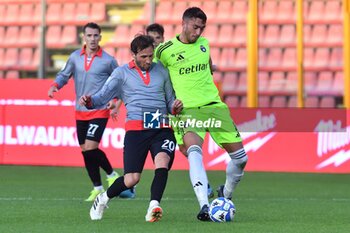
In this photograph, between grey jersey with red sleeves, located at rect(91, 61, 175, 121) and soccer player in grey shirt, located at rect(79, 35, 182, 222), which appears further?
grey jersey with red sleeves, located at rect(91, 61, 175, 121)

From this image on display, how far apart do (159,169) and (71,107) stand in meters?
8.66

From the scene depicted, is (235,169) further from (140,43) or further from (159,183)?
(140,43)

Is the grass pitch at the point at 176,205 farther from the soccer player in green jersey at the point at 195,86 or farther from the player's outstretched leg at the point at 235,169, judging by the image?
the soccer player in green jersey at the point at 195,86

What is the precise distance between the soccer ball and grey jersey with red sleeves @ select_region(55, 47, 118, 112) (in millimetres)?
3421

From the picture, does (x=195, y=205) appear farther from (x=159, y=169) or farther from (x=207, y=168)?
(x=207, y=168)

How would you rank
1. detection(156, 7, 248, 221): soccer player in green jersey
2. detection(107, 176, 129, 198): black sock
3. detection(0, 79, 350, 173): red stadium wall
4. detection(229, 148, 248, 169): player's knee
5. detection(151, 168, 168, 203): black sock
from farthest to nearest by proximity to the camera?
detection(0, 79, 350, 173): red stadium wall, detection(229, 148, 248, 169): player's knee, detection(156, 7, 248, 221): soccer player in green jersey, detection(107, 176, 129, 198): black sock, detection(151, 168, 168, 203): black sock

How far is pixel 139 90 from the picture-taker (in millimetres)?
9695

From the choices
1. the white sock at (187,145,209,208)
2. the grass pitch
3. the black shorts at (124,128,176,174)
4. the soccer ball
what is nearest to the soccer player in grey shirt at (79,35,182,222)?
the black shorts at (124,128,176,174)

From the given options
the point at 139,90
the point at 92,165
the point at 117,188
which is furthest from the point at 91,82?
the point at 117,188

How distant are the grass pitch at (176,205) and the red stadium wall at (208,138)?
0.70 feet

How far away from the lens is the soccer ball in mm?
9445

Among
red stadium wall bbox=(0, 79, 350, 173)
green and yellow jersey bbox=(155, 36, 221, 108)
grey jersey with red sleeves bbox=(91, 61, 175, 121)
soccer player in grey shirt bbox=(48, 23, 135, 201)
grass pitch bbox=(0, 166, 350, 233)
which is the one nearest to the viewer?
grass pitch bbox=(0, 166, 350, 233)

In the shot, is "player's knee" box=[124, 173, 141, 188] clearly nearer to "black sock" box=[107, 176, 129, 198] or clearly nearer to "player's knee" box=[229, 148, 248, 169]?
"black sock" box=[107, 176, 129, 198]

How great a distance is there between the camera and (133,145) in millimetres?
9609
